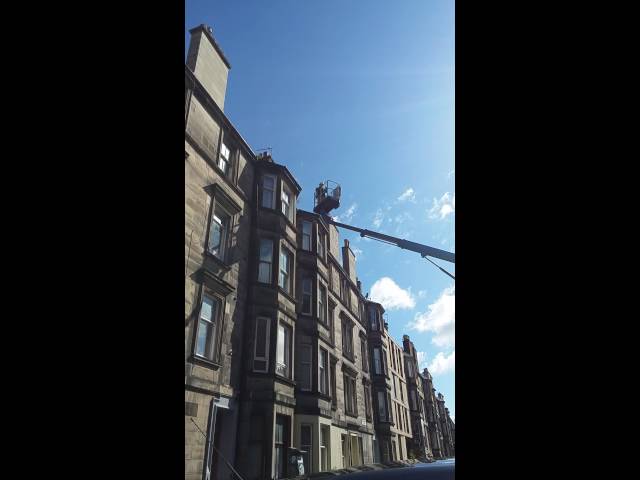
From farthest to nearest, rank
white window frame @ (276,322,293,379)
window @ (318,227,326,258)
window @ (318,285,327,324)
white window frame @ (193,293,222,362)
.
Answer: window @ (318,227,326,258)
window @ (318,285,327,324)
white window frame @ (276,322,293,379)
white window frame @ (193,293,222,362)

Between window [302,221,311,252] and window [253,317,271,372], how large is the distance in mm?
6225

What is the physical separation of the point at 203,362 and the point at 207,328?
1.31 meters

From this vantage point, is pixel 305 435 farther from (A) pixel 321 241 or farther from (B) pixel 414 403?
(B) pixel 414 403

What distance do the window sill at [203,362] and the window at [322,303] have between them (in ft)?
27.4

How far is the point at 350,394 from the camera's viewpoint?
2327 centimetres

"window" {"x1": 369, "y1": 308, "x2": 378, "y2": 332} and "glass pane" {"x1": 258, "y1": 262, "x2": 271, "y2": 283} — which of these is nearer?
"glass pane" {"x1": 258, "y1": 262, "x2": 271, "y2": 283}

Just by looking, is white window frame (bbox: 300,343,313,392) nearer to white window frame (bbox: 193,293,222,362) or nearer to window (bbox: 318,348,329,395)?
window (bbox: 318,348,329,395)

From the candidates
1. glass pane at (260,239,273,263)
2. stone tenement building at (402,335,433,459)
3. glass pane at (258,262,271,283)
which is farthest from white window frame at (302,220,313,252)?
stone tenement building at (402,335,433,459)

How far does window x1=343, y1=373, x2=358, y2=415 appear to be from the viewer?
73.6ft
